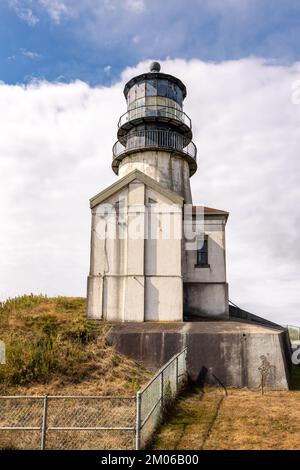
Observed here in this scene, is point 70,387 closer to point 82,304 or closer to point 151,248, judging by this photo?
point 151,248

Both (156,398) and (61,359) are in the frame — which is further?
(61,359)

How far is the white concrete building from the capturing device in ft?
53.8

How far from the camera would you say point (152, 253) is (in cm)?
1684

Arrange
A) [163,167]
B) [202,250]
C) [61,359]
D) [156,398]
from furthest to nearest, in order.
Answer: [163,167]
[202,250]
[61,359]
[156,398]

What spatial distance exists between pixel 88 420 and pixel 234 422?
345cm

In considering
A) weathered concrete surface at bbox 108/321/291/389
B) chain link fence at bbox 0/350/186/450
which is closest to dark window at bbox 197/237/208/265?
weathered concrete surface at bbox 108/321/291/389

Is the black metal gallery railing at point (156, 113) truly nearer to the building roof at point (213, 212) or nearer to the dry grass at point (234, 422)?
the building roof at point (213, 212)

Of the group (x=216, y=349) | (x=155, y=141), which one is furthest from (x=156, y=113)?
(x=216, y=349)

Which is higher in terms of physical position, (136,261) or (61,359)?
(136,261)

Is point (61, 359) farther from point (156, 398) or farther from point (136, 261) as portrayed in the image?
point (136, 261)

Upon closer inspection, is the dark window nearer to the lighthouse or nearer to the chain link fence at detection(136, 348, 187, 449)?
the lighthouse

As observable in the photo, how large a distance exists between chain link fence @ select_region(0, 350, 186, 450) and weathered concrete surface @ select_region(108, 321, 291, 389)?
2.03 metres

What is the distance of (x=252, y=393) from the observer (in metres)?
12.4
